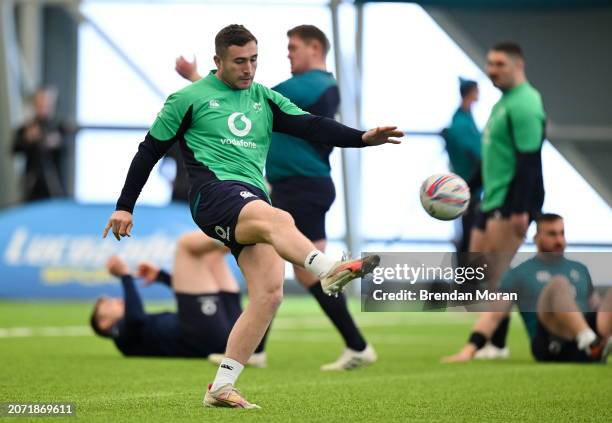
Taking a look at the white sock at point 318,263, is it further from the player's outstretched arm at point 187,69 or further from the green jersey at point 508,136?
the green jersey at point 508,136

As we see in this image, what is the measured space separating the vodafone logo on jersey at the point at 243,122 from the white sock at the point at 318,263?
74 centimetres

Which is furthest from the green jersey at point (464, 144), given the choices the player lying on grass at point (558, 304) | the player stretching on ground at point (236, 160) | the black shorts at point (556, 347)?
the player stretching on ground at point (236, 160)

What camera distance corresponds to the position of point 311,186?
299 inches

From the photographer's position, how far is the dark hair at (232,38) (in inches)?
209

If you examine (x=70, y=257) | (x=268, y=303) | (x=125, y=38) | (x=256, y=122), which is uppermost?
(x=125, y=38)

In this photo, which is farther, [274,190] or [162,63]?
[162,63]

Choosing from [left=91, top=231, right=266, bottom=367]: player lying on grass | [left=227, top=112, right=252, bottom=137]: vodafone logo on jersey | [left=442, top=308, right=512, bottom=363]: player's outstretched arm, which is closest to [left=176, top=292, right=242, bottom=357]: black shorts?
[left=91, top=231, right=266, bottom=367]: player lying on grass

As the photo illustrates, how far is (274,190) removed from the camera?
7.73m

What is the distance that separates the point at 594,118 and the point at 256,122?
1604 cm

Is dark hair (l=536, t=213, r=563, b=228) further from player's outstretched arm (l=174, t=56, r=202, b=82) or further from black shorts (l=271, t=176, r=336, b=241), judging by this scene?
player's outstretched arm (l=174, t=56, r=202, b=82)

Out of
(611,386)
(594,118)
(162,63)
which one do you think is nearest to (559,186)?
(594,118)

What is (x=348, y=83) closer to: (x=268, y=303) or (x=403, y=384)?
(x=403, y=384)

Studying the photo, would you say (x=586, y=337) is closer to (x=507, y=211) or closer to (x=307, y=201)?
(x=507, y=211)

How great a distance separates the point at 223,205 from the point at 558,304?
332cm
